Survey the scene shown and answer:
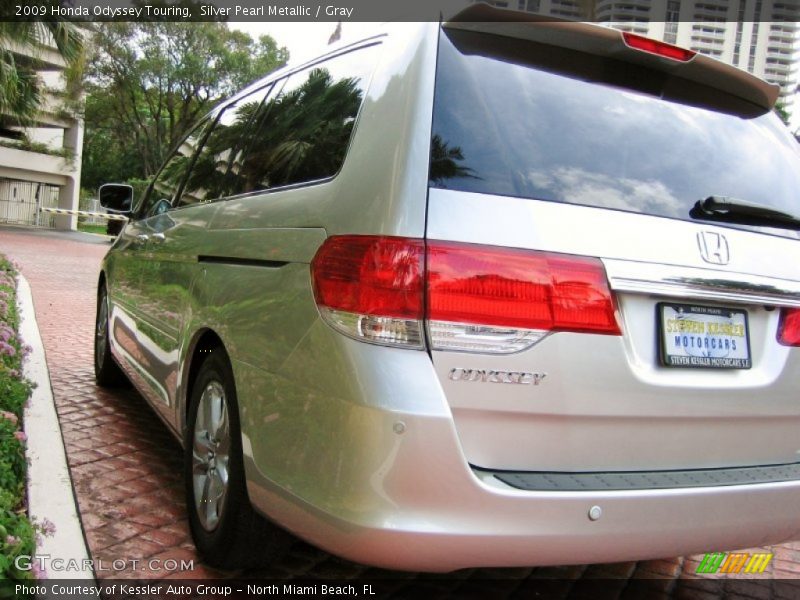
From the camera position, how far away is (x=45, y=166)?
36.9 m

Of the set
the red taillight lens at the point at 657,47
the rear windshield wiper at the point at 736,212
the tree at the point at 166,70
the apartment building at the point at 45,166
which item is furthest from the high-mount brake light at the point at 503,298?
the apartment building at the point at 45,166

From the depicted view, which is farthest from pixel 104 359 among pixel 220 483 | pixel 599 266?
→ pixel 599 266

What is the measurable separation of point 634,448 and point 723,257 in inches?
24.3

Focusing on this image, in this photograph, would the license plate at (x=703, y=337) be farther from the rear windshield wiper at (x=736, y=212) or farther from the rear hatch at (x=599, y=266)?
the rear windshield wiper at (x=736, y=212)

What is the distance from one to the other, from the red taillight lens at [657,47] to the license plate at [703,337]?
0.83m

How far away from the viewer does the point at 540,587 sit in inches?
114

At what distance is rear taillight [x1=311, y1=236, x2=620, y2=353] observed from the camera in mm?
1926

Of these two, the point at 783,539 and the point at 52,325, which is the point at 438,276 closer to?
the point at 783,539

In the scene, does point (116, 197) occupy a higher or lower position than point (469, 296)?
higher

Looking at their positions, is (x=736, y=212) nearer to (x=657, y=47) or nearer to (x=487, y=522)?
(x=657, y=47)

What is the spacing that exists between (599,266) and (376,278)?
0.59 m

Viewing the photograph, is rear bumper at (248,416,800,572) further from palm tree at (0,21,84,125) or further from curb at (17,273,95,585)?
palm tree at (0,21,84,125)

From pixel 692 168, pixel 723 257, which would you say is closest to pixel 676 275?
Result: pixel 723 257

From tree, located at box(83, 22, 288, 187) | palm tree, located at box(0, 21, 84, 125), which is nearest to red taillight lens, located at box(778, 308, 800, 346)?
palm tree, located at box(0, 21, 84, 125)
